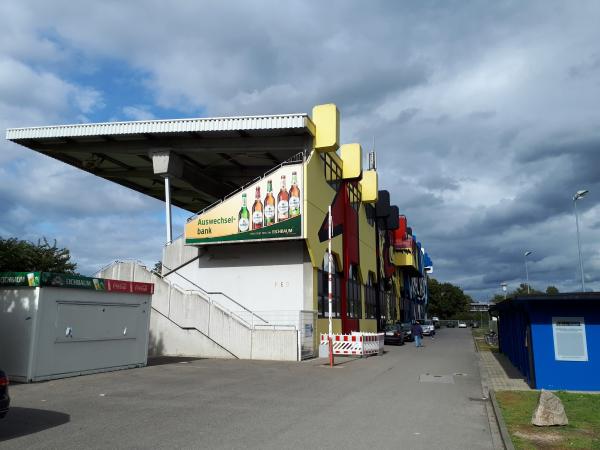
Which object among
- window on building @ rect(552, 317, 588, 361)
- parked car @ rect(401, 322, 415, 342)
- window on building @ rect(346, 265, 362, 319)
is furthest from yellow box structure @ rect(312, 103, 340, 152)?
parked car @ rect(401, 322, 415, 342)

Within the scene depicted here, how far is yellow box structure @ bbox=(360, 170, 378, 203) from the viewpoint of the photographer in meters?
41.8

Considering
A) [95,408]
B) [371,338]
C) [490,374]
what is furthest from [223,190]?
[95,408]

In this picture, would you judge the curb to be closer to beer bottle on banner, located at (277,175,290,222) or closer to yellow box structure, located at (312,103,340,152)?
beer bottle on banner, located at (277,175,290,222)

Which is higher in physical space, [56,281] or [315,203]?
[315,203]

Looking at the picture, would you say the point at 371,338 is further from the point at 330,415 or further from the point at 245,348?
the point at 330,415

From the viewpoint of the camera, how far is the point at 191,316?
24906 mm

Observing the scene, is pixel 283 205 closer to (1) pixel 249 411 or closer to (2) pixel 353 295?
(2) pixel 353 295

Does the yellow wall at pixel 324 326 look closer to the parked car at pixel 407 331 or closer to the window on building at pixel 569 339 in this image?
the parked car at pixel 407 331

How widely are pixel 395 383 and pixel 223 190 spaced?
28222 millimetres

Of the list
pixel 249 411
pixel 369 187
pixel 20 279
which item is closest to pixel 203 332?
pixel 20 279

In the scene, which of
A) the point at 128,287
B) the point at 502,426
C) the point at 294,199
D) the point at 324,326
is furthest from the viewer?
the point at 324,326

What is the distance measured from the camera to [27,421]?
9008 millimetres

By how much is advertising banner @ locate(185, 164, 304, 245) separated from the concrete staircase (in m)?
4.03

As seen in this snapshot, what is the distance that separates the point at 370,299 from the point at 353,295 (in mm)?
6846
